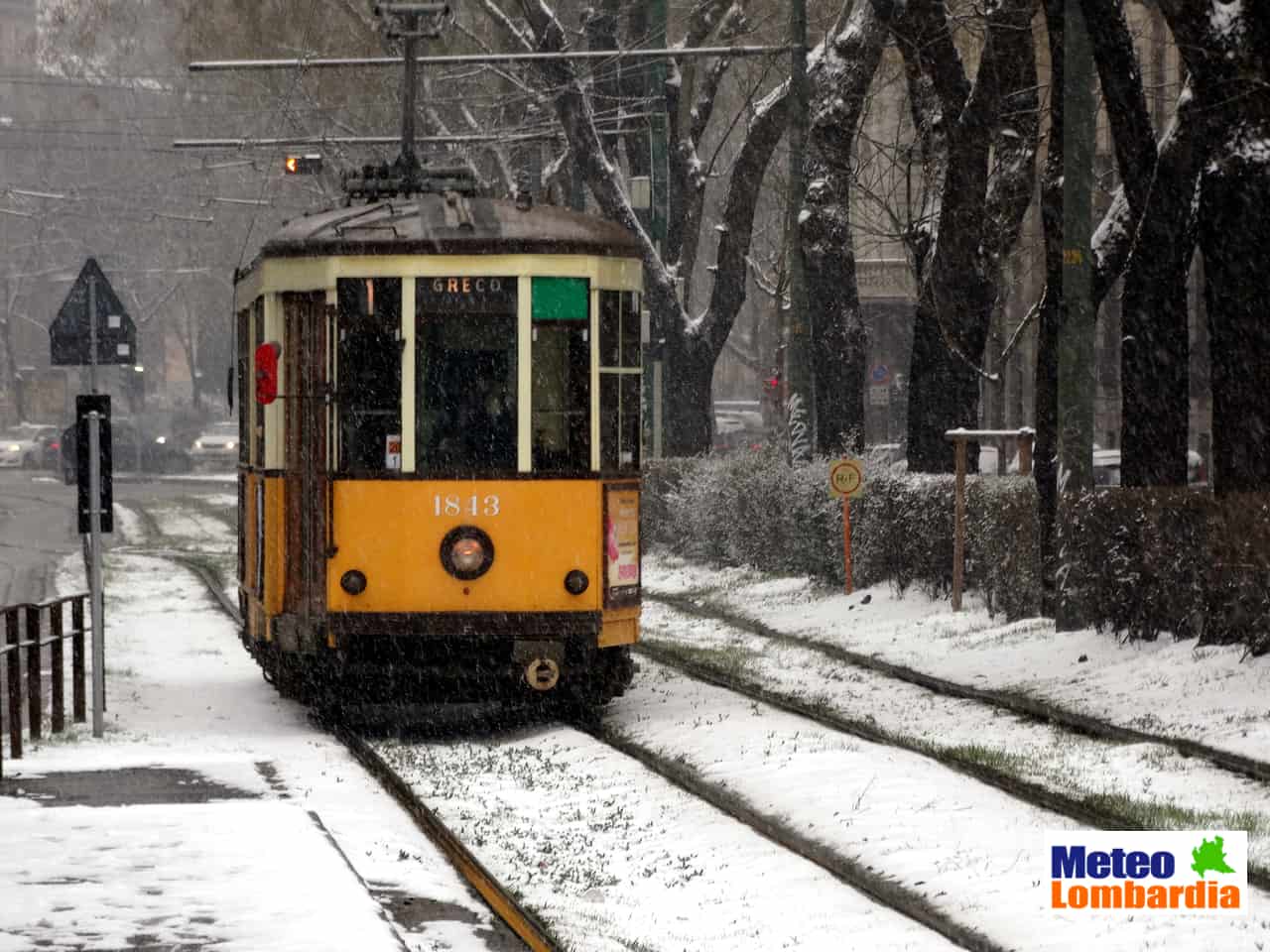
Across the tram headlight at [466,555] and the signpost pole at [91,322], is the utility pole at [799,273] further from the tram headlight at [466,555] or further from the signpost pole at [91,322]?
the tram headlight at [466,555]

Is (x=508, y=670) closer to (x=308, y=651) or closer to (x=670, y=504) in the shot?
(x=308, y=651)

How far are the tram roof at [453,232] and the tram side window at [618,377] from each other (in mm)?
306

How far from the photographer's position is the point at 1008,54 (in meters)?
21.4

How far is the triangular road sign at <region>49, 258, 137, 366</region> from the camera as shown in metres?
24.0

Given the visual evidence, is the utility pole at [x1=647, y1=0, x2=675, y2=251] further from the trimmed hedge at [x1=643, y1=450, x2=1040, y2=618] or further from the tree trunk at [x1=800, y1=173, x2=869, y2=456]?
the tree trunk at [x1=800, y1=173, x2=869, y2=456]

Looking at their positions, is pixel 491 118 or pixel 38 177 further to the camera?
pixel 38 177

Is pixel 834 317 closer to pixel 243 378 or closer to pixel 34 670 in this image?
pixel 243 378

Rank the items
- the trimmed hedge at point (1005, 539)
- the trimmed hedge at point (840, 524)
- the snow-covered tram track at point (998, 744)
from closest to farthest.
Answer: the snow-covered tram track at point (998, 744) → the trimmed hedge at point (1005, 539) → the trimmed hedge at point (840, 524)

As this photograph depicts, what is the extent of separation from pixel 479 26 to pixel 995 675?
22.1 meters

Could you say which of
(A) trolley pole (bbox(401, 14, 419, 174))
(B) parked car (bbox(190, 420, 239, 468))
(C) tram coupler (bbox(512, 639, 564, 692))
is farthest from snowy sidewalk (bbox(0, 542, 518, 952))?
(B) parked car (bbox(190, 420, 239, 468))

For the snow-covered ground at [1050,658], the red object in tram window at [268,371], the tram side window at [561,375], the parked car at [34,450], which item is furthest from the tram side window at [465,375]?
the parked car at [34,450]

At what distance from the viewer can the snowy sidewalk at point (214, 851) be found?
793cm

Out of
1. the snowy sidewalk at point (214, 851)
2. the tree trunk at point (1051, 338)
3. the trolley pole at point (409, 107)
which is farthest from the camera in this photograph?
the tree trunk at point (1051, 338)

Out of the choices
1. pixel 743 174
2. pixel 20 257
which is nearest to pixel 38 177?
pixel 20 257
